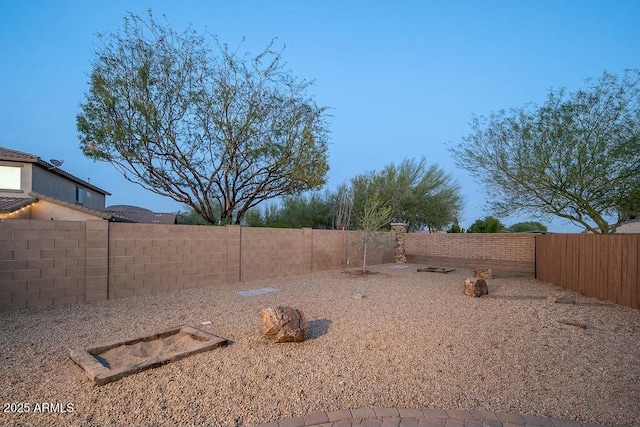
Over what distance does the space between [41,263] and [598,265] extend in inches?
437

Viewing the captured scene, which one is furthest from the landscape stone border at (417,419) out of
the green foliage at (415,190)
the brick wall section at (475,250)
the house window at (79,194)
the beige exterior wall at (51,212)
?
the house window at (79,194)

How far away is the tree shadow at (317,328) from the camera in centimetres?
505

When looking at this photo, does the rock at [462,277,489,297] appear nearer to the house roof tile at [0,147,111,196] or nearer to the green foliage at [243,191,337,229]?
the green foliage at [243,191,337,229]

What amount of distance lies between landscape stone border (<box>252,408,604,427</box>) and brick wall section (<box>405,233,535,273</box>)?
1219 cm

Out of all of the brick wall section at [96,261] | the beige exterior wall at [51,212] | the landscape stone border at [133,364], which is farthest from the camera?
the beige exterior wall at [51,212]

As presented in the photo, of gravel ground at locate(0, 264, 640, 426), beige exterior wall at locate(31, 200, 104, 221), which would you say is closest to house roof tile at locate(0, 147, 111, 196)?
beige exterior wall at locate(31, 200, 104, 221)

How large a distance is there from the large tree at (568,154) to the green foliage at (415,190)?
8.43 m

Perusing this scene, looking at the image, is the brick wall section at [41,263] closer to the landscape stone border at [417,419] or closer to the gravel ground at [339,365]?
the gravel ground at [339,365]

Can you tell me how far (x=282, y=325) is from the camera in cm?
457

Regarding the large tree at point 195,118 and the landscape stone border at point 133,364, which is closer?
the landscape stone border at point 133,364

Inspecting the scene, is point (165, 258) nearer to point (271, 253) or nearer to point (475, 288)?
point (271, 253)

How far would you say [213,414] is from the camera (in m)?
2.87

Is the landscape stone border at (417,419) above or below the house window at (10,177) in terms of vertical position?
below

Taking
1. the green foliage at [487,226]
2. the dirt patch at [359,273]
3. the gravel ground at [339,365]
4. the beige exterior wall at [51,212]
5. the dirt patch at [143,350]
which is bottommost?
the dirt patch at [359,273]
